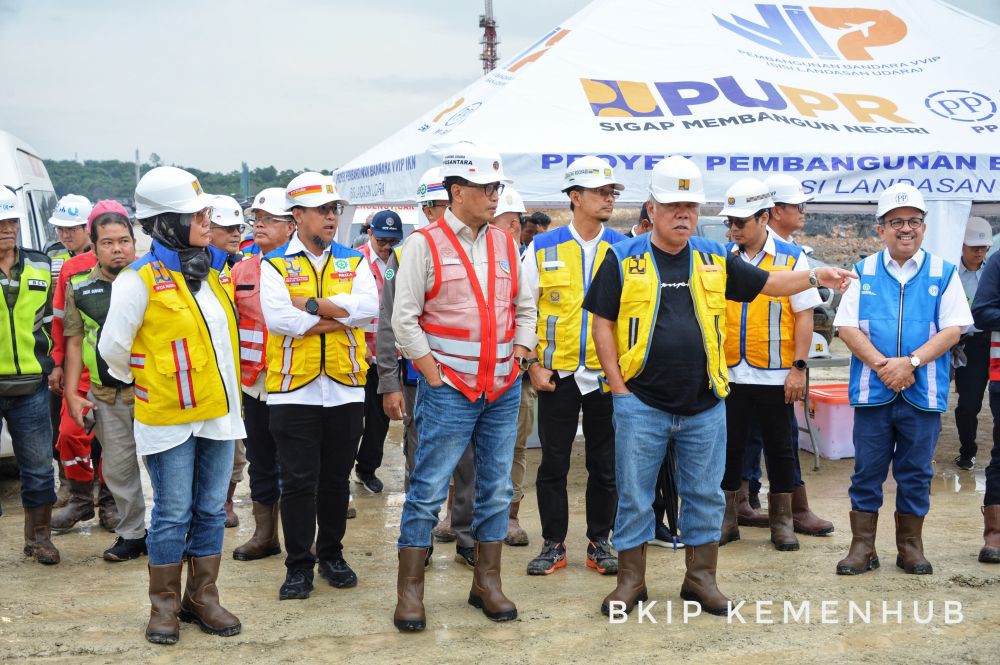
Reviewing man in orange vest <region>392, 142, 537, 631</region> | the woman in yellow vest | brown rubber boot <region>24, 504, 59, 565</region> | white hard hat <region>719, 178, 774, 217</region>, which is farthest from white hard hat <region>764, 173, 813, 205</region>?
brown rubber boot <region>24, 504, 59, 565</region>

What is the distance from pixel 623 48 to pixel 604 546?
506 centimetres

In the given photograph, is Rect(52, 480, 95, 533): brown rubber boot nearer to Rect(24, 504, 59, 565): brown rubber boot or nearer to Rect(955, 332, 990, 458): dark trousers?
Rect(24, 504, 59, 565): brown rubber boot

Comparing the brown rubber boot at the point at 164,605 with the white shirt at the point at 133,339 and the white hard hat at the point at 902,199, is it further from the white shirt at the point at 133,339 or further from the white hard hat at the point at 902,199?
the white hard hat at the point at 902,199

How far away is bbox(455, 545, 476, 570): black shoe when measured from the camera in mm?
5328

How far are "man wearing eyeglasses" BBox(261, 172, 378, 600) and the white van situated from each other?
10.4 ft

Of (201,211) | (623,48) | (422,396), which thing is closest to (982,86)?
(623,48)

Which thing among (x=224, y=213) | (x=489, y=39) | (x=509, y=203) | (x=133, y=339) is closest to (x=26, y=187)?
(x=224, y=213)

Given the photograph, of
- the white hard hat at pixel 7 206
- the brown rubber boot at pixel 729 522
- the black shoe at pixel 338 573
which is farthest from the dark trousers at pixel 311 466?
the brown rubber boot at pixel 729 522

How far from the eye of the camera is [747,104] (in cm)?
828

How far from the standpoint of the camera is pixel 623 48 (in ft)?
28.4

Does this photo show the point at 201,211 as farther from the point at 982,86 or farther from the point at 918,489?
the point at 982,86

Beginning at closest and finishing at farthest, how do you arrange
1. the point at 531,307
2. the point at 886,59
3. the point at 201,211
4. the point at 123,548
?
the point at 201,211 → the point at 531,307 → the point at 123,548 → the point at 886,59

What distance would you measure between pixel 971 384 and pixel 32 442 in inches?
268

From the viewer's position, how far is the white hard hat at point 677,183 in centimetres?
436
